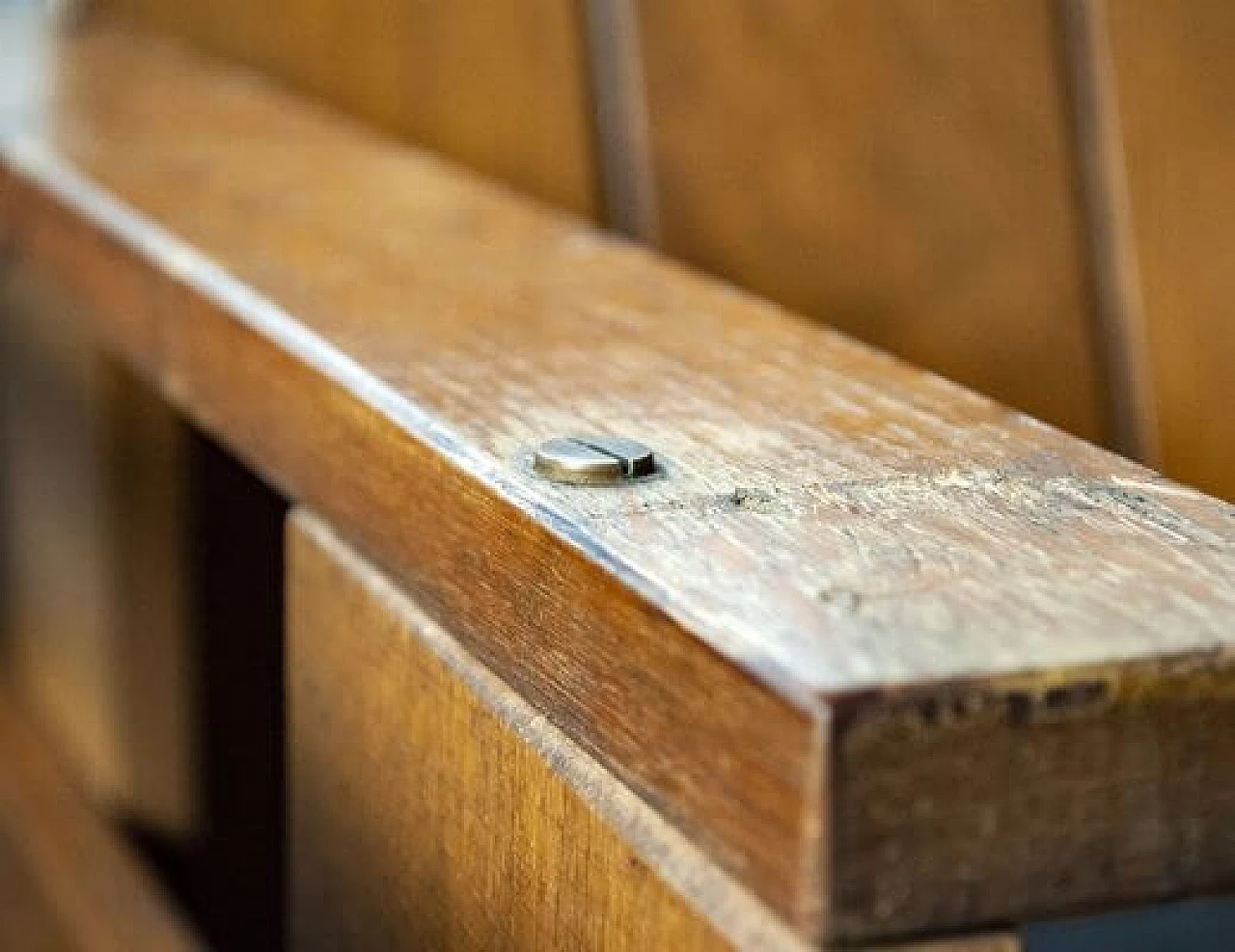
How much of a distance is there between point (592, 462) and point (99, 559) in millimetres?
1067

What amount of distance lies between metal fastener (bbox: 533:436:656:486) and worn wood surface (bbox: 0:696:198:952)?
2.42ft

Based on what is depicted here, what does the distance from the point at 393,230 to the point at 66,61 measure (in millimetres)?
559

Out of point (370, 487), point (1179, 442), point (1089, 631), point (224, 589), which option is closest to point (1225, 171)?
point (1179, 442)

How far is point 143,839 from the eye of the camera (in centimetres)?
164

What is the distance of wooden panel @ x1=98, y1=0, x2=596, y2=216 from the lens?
1.71 meters

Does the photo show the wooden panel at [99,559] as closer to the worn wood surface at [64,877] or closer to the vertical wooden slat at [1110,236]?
the worn wood surface at [64,877]

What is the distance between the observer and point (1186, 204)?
1841mm

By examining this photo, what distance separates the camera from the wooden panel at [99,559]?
1580 millimetres

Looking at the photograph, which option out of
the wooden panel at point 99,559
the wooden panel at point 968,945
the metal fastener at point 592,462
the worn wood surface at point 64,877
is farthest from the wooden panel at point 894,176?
the wooden panel at point 968,945

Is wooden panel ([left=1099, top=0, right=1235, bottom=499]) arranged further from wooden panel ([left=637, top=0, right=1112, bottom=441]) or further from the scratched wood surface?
the scratched wood surface

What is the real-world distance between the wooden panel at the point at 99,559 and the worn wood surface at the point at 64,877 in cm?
8

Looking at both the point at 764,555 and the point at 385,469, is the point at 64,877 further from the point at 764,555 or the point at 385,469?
the point at 764,555

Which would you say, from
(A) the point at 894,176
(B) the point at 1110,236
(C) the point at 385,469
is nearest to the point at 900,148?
(A) the point at 894,176

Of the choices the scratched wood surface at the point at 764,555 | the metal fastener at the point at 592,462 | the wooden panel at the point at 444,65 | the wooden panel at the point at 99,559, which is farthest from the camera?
the wooden panel at the point at 444,65
